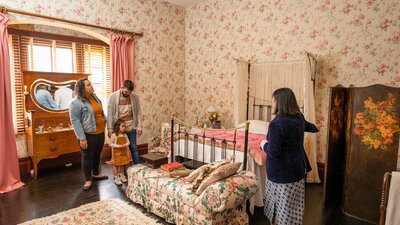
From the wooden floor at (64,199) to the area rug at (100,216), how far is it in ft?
0.43

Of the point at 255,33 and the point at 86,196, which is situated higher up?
the point at 255,33

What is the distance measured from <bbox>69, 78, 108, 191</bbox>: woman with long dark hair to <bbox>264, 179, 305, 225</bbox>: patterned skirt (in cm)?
250

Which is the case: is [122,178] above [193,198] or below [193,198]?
below


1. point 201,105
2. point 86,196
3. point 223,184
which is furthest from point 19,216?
point 201,105

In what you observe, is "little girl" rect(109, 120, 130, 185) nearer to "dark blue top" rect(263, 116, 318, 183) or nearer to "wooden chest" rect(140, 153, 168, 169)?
"wooden chest" rect(140, 153, 168, 169)

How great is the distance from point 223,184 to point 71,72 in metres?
4.05

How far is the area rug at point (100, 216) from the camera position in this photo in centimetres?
284

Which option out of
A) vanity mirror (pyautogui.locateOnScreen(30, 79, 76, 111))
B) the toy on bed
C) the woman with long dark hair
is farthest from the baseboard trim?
the toy on bed

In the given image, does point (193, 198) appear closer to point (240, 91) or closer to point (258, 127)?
point (258, 127)

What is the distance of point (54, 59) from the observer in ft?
16.2

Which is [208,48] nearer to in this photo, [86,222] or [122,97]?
[122,97]

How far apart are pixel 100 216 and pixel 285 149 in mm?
2164

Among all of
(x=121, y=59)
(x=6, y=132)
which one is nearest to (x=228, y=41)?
(x=121, y=59)

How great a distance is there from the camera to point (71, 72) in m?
5.11
